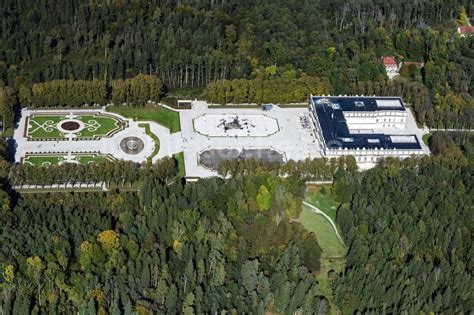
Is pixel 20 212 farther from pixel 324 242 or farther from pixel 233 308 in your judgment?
pixel 324 242

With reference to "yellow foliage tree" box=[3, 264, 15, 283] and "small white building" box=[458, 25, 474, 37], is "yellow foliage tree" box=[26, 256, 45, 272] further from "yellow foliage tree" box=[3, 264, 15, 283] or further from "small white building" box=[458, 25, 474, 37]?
"small white building" box=[458, 25, 474, 37]

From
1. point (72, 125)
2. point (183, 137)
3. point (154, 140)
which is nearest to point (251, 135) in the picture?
point (183, 137)

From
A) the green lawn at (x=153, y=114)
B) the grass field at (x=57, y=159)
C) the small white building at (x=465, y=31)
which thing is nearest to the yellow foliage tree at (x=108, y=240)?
the grass field at (x=57, y=159)

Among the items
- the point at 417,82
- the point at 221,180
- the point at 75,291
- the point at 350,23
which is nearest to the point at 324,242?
the point at 221,180

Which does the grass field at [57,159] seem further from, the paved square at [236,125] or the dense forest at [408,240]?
the dense forest at [408,240]

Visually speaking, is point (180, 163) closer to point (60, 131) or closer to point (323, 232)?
point (60, 131)

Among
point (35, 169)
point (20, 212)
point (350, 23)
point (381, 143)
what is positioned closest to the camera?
point (20, 212)
